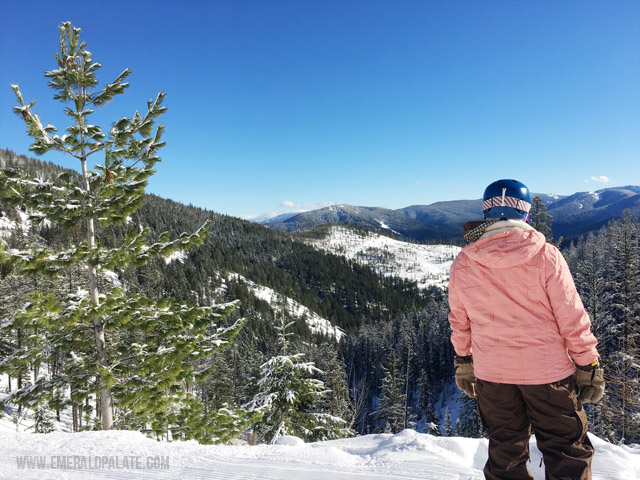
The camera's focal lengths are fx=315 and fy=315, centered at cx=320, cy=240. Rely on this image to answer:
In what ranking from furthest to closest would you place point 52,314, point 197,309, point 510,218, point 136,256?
1. point 197,309
2. point 136,256
3. point 52,314
4. point 510,218

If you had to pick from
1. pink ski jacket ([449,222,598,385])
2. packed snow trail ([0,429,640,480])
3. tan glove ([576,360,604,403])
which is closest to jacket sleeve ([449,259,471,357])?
pink ski jacket ([449,222,598,385])

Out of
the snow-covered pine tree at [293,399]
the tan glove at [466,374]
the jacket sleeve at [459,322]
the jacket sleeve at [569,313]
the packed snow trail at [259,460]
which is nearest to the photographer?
the jacket sleeve at [569,313]

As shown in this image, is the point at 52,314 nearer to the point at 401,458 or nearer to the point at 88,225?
the point at 88,225

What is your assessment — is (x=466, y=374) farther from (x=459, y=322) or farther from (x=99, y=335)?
(x=99, y=335)

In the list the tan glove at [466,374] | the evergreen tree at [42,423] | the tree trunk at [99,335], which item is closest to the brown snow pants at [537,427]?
the tan glove at [466,374]

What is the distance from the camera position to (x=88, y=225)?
6234 millimetres

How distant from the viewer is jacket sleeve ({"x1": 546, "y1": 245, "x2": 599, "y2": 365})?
210 cm

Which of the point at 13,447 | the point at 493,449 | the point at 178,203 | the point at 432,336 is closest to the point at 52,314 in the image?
the point at 13,447

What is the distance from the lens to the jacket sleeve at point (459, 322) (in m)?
2.60

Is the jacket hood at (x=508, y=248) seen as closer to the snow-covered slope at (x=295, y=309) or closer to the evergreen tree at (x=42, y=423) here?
the evergreen tree at (x=42, y=423)

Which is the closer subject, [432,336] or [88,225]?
[88,225]

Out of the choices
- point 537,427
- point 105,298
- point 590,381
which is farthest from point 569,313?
point 105,298

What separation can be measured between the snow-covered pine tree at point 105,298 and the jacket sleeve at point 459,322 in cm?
512

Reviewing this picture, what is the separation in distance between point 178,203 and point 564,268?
20246 cm
